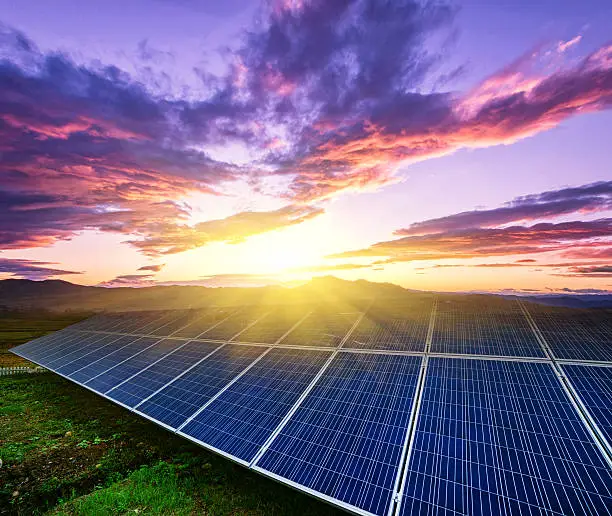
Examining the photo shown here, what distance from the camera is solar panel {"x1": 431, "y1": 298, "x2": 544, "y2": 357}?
1041cm

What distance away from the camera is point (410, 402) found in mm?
8734

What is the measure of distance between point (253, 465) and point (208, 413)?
3.46 m

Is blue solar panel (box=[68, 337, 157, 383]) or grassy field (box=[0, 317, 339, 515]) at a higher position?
blue solar panel (box=[68, 337, 157, 383])

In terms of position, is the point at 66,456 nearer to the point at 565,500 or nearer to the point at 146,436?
the point at 146,436

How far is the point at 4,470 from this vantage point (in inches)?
441

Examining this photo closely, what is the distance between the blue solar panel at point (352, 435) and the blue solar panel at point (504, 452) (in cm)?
60

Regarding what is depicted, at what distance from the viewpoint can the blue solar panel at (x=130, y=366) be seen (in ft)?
50.6

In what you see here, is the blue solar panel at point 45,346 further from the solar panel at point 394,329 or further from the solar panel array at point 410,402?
the solar panel at point 394,329

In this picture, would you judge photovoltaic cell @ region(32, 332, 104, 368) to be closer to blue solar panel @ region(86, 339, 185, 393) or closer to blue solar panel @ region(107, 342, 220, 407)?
blue solar panel @ region(86, 339, 185, 393)

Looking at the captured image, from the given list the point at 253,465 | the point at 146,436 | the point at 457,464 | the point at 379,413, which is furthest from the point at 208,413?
the point at 457,464

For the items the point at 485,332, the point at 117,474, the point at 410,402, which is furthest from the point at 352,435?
the point at 117,474

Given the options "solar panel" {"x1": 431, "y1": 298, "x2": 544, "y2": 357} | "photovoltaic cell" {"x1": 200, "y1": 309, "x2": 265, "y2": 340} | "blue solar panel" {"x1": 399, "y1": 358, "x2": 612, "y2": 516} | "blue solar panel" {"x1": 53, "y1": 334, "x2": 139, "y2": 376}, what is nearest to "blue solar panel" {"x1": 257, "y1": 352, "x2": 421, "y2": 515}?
"blue solar panel" {"x1": 399, "y1": 358, "x2": 612, "y2": 516}

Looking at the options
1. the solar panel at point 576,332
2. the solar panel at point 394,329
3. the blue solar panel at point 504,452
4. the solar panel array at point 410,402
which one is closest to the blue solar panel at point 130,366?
the solar panel array at point 410,402

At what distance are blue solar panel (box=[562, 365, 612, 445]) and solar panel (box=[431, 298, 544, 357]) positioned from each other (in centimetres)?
121
